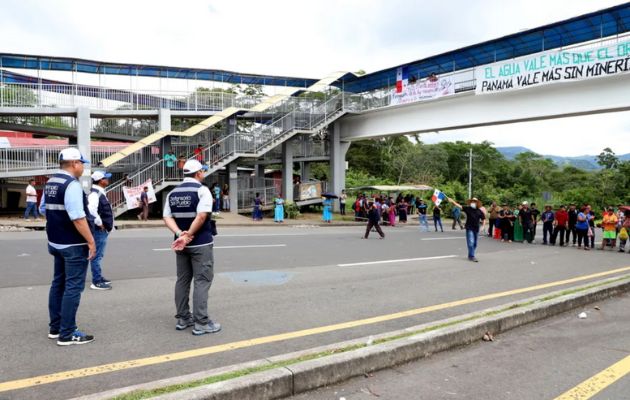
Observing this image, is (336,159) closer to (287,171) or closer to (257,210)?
(287,171)

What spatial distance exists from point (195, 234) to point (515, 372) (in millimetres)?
3445

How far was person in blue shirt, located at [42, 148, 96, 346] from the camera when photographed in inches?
183

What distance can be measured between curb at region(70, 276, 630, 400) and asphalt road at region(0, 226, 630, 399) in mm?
440

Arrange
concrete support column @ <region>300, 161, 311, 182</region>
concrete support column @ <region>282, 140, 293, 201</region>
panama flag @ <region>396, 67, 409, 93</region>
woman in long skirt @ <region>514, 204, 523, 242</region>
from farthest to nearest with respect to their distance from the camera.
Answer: concrete support column @ <region>300, 161, 311, 182</region> < concrete support column @ <region>282, 140, 293, 201</region> < panama flag @ <region>396, 67, 409, 93</region> < woman in long skirt @ <region>514, 204, 523, 242</region>

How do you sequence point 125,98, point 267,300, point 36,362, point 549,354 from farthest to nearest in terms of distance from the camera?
point 125,98 < point 267,300 < point 549,354 < point 36,362

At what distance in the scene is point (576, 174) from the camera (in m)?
77.1

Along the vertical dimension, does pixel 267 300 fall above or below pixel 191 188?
below

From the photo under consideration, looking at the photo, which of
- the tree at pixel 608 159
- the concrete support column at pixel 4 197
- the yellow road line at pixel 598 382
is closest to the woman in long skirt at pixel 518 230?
the yellow road line at pixel 598 382

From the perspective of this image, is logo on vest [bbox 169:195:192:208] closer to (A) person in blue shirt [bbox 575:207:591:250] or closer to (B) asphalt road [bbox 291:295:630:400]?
(B) asphalt road [bbox 291:295:630:400]

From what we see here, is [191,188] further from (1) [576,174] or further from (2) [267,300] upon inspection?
(1) [576,174]

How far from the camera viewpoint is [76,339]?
15.9 ft

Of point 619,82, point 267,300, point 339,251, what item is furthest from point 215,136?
point 267,300

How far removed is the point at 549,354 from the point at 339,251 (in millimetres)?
8259

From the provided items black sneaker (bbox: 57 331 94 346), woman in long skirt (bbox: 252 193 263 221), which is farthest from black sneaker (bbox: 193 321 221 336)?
woman in long skirt (bbox: 252 193 263 221)
